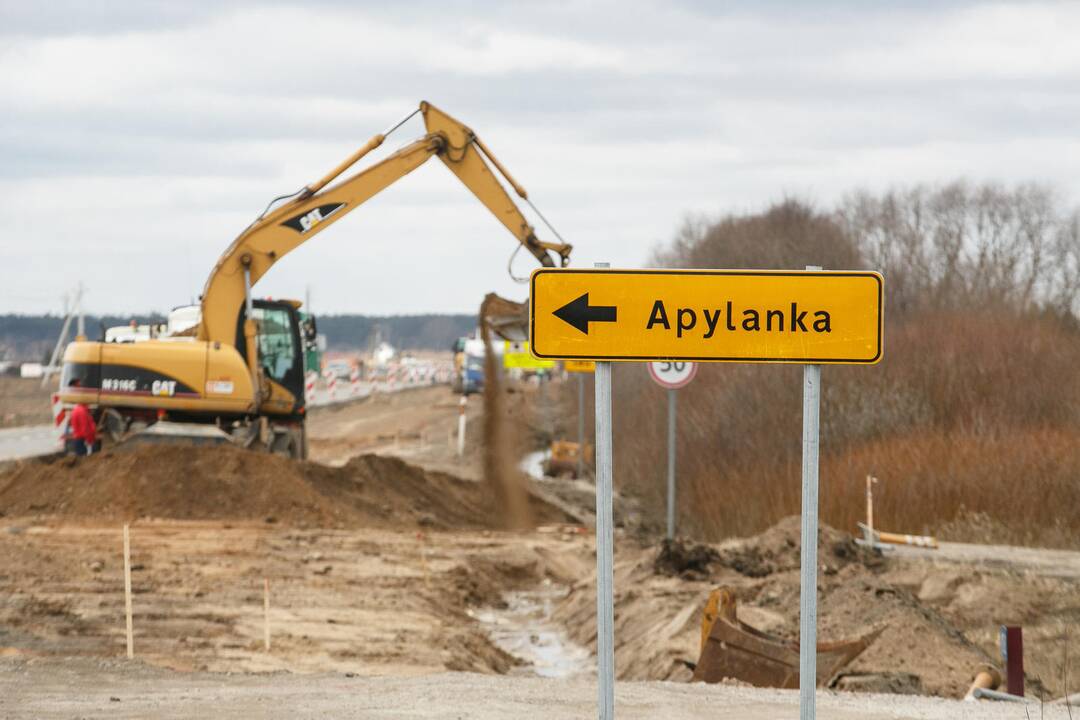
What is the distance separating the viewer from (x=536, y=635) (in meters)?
18.9

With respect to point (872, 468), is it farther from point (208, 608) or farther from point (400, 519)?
point (208, 608)

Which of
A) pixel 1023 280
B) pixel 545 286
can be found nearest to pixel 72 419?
pixel 545 286

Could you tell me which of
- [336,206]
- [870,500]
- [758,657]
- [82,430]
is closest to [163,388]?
[82,430]

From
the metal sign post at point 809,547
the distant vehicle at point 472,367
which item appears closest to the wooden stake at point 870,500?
the metal sign post at point 809,547

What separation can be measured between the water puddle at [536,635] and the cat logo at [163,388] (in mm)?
6834

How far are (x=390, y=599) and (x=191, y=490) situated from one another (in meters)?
7.06

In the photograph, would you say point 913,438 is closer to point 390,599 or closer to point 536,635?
point 536,635

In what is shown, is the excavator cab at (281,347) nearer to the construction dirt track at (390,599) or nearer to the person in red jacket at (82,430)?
the construction dirt track at (390,599)

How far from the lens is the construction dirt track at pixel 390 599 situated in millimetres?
10547

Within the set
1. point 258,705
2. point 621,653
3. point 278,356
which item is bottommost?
point 621,653

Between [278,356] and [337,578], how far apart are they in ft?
26.5

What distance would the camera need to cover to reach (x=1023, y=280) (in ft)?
157

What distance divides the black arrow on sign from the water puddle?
31.5 feet

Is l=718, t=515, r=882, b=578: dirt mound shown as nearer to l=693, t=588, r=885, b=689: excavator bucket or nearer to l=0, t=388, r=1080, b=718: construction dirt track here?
l=0, t=388, r=1080, b=718: construction dirt track
